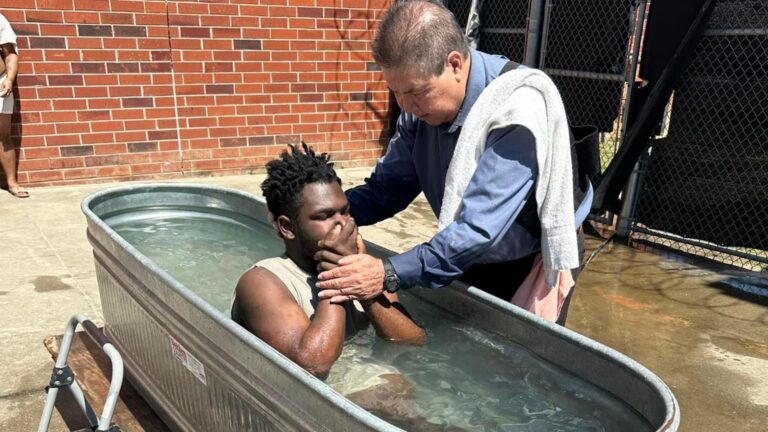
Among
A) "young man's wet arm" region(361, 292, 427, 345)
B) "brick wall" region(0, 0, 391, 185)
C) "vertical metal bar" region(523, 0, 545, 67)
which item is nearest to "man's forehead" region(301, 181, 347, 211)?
"young man's wet arm" region(361, 292, 427, 345)

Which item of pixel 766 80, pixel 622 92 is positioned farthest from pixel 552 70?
pixel 766 80

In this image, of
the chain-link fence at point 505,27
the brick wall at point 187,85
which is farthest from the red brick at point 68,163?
the chain-link fence at point 505,27

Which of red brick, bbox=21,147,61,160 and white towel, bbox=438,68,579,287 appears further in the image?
red brick, bbox=21,147,61,160

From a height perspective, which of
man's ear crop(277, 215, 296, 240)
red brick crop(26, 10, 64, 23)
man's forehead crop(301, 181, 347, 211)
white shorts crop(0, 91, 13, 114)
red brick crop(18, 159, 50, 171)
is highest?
red brick crop(26, 10, 64, 23)

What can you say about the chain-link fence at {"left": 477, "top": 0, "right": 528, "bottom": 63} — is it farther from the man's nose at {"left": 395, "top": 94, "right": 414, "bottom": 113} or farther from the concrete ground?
the man's nose at {"left": 395, "top": 94, "right": 414, "bottom": 113}

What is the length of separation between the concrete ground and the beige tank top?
1242 millimetres

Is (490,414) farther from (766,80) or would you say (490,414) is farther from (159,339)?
(766,80)

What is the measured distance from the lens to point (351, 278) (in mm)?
1950

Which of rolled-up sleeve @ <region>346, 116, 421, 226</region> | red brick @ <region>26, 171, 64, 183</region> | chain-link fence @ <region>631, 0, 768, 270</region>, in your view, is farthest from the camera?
red brick @ <region>26, 171, 64, 183</region>

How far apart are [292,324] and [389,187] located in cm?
92

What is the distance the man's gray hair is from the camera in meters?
1.94

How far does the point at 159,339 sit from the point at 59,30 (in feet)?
15.3

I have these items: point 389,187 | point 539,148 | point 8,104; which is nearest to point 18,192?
point 8,104

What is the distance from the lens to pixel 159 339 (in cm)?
227
